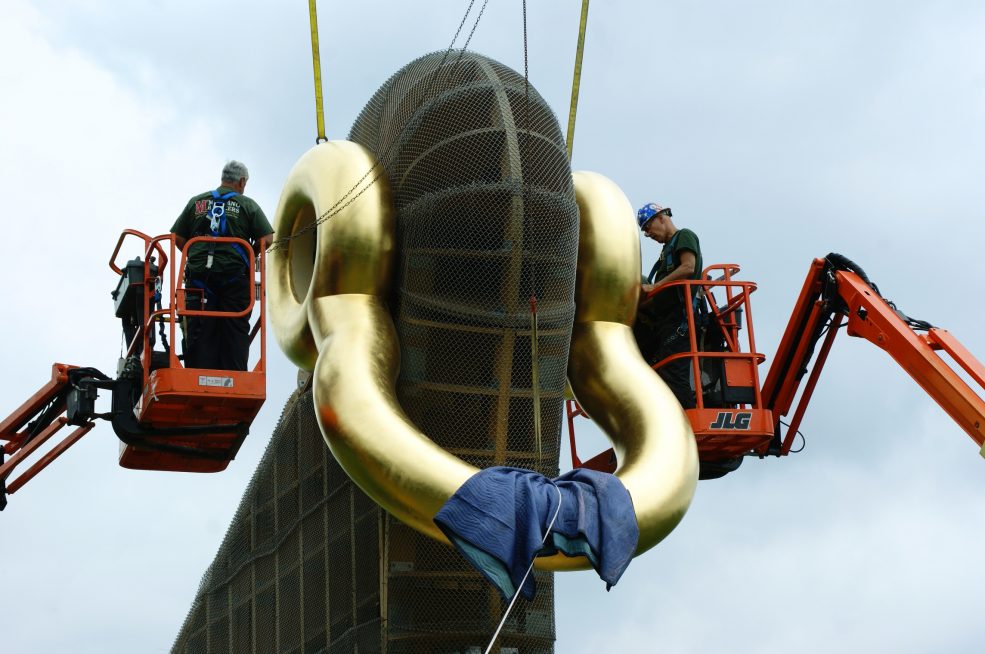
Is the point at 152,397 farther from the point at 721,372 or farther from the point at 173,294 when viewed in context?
the point at 721,372

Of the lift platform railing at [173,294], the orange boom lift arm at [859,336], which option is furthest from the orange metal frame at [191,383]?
the orange boom lift arm at [859,336]

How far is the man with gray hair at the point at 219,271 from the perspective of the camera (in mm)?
16234

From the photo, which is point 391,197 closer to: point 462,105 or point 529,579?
point 462,105

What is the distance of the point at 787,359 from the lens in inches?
758

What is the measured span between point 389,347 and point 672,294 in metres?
4.13

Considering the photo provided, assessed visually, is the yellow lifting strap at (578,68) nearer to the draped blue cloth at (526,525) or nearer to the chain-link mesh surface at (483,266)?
the chain-link mesh surface at (483,266)

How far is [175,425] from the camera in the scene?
16547 mm

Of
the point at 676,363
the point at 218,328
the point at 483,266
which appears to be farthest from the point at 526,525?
the point at 676,363

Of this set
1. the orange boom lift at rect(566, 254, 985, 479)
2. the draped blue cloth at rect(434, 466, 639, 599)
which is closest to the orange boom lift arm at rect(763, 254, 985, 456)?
the orange boom lift at rect(566, 254, 985, 479)

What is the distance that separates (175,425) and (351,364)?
302cm

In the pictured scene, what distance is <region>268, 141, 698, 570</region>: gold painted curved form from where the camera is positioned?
43.5ft

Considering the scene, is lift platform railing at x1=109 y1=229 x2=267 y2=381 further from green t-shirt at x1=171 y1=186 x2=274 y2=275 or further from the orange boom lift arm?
the orange boom lift arm

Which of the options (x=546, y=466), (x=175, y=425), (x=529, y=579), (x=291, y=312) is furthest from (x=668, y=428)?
(x=175, y=425)

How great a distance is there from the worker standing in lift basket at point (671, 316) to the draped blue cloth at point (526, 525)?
4.87 m
